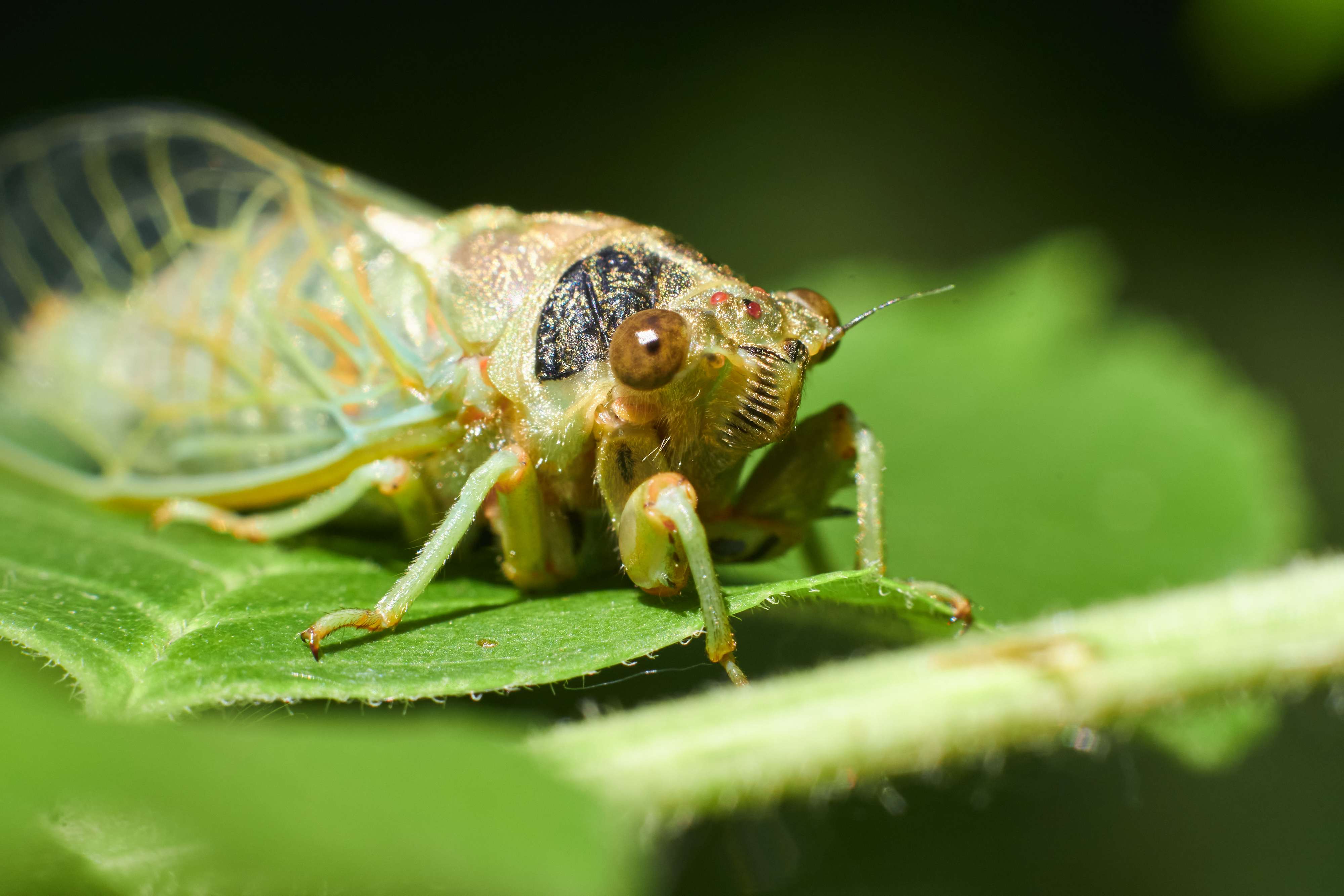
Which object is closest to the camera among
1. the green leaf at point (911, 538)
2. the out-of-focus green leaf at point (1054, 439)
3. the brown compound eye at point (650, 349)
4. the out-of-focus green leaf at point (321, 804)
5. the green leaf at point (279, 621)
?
the out-of-focus green leaf at point (321, 804)

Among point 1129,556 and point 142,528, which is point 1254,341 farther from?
point 142,528

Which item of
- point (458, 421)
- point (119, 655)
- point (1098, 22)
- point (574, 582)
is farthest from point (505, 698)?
point (1098, 22)

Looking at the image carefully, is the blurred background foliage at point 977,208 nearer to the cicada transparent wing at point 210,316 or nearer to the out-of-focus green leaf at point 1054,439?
the out-of-focus green leaf at point 1054,439

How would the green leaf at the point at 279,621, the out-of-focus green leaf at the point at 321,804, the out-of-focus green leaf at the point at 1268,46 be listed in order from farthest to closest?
1. the out-of-focus green leaf at the point at 1268,46
2. the green leaf at the point at 279,621
3. the out-of-focus green leaf at the point at 321,804

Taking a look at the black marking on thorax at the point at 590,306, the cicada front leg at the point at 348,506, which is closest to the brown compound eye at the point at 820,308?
the black marking on thorax at the point at 590,306

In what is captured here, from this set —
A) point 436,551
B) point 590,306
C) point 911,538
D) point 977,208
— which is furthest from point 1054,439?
point 977,208

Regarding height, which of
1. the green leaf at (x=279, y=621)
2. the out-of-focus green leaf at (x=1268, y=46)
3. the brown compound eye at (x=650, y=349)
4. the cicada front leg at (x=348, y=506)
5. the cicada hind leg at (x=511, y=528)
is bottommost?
the green leaf at (x=279, y=621)

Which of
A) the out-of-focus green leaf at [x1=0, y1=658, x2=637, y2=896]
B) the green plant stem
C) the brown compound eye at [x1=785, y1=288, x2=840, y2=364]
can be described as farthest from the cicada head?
the out-of-focus green leaf at [x1=0, y1=658, x2=637, y2=896]

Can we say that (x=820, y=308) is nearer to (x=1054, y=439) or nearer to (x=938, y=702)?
(x=938, y=702)

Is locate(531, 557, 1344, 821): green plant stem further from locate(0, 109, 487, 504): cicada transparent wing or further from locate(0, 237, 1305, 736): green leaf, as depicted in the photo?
locate(0, 109, 487, 504): cicada transparent wing
